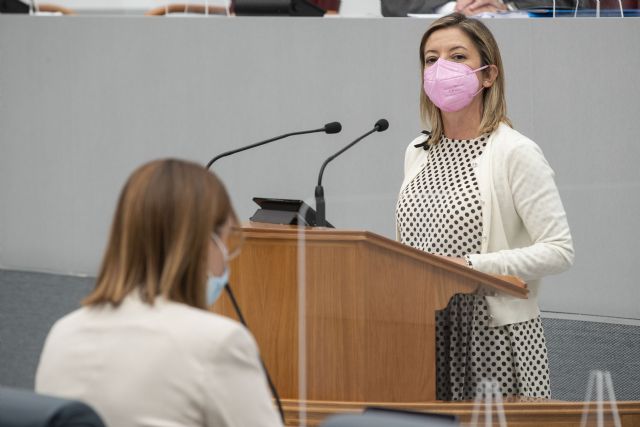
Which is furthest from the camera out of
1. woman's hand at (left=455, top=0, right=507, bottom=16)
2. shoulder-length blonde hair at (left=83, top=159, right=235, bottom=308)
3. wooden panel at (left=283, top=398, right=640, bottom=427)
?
woman's hand at (left=455, top=0, right=507, bottom=16)

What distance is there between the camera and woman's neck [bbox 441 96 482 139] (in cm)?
258

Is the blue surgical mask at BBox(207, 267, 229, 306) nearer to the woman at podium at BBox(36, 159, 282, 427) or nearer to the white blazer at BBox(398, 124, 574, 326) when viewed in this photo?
the woman at podium at BBox(36, 159, 282, 427)

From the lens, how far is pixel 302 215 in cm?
209

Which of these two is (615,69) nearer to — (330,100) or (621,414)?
(330,100)

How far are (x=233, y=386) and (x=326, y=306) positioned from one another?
606mm

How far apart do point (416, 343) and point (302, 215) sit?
0.33 metres

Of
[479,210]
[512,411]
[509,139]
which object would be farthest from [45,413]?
[509,139]

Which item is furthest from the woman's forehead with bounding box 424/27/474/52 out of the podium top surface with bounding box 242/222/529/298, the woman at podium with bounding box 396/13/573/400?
the podium top surface with bounding box 242/222/529/298

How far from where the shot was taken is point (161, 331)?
1.39 meters

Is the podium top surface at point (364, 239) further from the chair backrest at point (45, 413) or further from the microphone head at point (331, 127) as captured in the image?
the chair backrest at point (45, 413)

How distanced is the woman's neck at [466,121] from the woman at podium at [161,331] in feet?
3.86

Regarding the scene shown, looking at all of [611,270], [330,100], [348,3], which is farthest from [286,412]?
[348,3]

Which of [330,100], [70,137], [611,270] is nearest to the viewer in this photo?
[611,270]

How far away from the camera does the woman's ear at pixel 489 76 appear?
2547 millimetres
